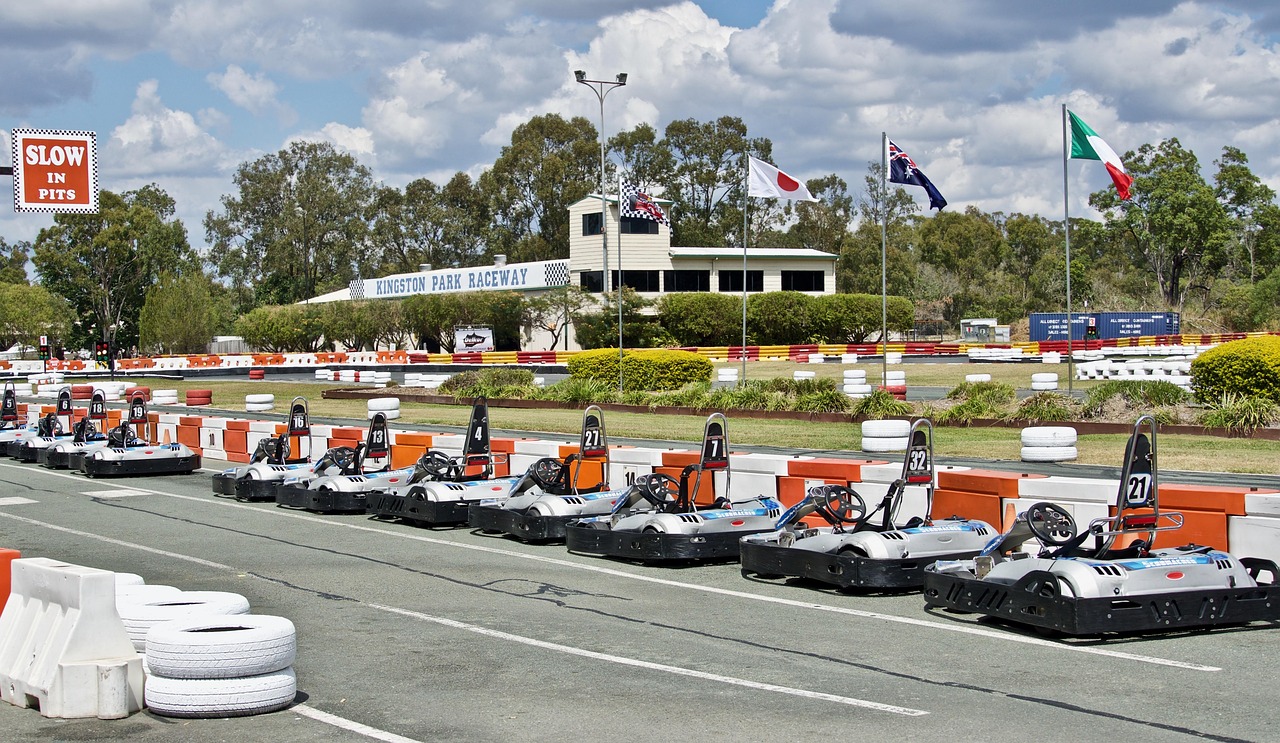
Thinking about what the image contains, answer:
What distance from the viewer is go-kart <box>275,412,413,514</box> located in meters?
16.0

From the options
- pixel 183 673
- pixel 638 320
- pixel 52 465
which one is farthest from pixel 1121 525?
pixel 638 320

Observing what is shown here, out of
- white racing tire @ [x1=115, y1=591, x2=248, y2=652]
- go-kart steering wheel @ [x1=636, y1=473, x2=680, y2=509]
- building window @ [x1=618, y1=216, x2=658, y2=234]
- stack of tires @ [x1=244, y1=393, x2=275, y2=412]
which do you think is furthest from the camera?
building window @ [x1=618, y1=216, x2=658, y2=234]

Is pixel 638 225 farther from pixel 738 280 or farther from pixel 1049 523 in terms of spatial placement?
pixel 1049 523

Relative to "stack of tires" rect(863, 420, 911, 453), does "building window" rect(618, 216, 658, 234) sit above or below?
above

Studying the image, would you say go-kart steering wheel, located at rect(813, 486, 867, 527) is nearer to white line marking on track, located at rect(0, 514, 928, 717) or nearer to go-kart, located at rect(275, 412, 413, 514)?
white line marking on track, located at rect(0, 514, 928, 717)

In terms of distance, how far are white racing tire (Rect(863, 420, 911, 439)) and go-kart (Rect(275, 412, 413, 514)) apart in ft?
22.7

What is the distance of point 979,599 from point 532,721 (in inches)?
147

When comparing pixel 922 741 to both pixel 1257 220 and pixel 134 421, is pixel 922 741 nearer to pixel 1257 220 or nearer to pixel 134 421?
pixel 134 421

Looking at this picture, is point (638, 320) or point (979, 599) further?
point (638, 320)

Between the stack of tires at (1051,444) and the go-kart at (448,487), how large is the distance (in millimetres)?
7353

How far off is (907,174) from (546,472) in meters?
16.9

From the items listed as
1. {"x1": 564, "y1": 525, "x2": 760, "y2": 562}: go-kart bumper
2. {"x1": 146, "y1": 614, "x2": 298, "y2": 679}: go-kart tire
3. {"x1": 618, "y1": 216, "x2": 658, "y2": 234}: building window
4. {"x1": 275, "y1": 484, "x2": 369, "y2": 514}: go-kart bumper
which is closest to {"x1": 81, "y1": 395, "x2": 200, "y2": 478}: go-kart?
{"x1": 275, "y1": 484, "x2": 369, "y2": 514}: go-kart bumper

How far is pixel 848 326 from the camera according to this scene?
7369 centimetres

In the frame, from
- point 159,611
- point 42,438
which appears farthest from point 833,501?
point 42,438
